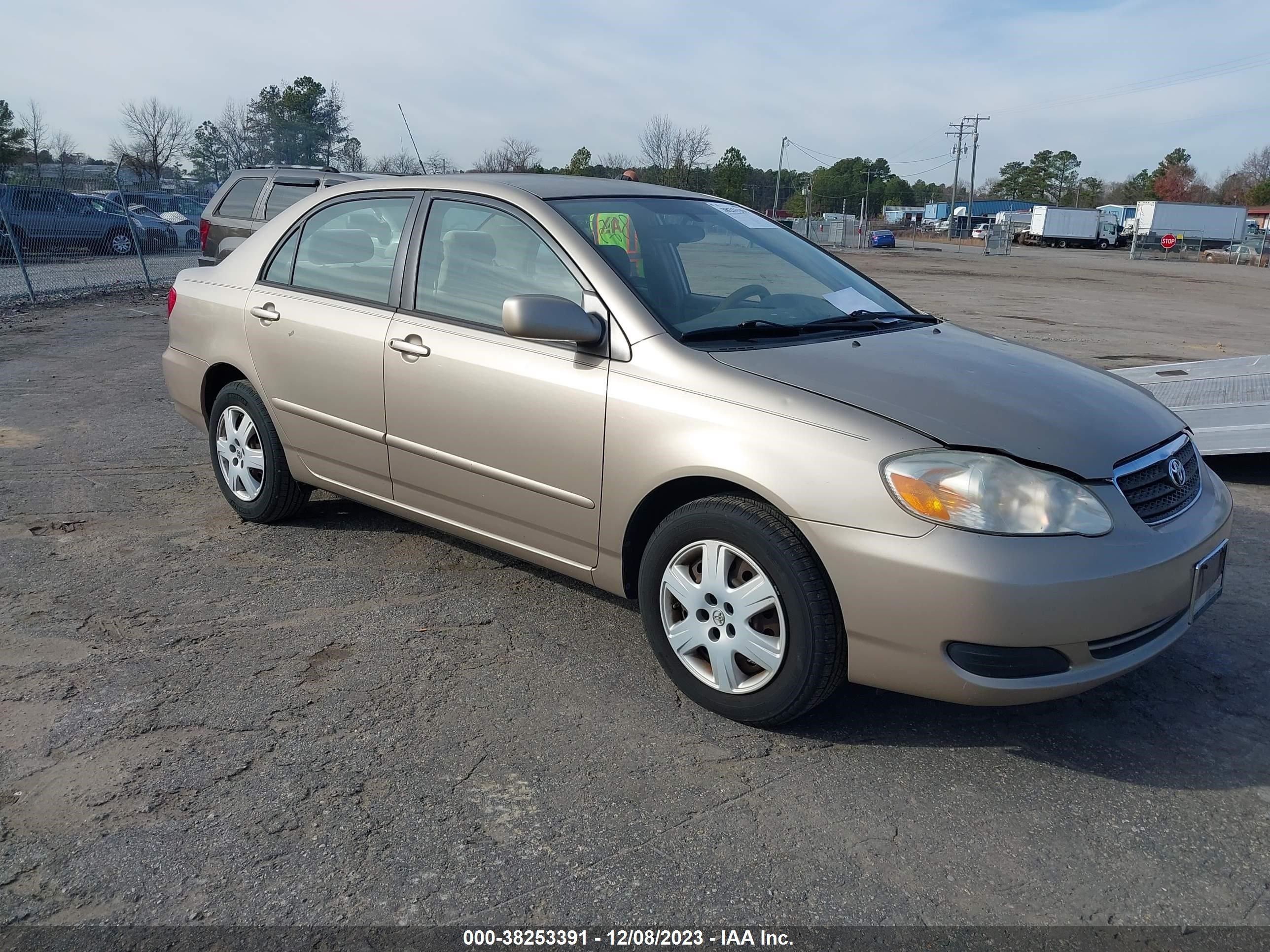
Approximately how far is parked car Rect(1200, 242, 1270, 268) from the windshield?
171 ft

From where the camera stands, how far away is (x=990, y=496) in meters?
2.78

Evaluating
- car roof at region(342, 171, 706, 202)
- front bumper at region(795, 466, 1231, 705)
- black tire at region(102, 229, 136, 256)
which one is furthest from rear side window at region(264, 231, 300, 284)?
black tire at region(102, 229, 136, 256)

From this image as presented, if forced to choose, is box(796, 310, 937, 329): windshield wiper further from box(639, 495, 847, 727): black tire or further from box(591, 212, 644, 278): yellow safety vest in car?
box(639, 495, 847, 727): black tire

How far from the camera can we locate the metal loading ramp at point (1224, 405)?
19.4 feet

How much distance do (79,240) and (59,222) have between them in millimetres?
662

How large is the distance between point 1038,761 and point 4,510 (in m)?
5.01

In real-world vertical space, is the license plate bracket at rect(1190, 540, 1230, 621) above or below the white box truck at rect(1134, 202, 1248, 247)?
below

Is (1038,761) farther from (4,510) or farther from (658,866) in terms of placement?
(4,510)

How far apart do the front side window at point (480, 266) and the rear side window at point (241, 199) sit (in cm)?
901

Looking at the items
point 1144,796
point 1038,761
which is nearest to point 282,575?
point 1038,761

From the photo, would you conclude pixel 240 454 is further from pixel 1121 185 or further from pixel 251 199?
pixel 1121 185

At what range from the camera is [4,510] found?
17.2 feet

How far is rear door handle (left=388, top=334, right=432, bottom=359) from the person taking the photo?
3.95 metres

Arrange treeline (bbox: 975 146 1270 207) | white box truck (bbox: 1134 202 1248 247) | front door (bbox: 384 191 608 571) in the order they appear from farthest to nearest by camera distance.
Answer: treeline (bbox: 975 146 1270 207) → white box truck (bbox: 1134 202 1248 247) → front door (bbox: 384 191 608 571)
